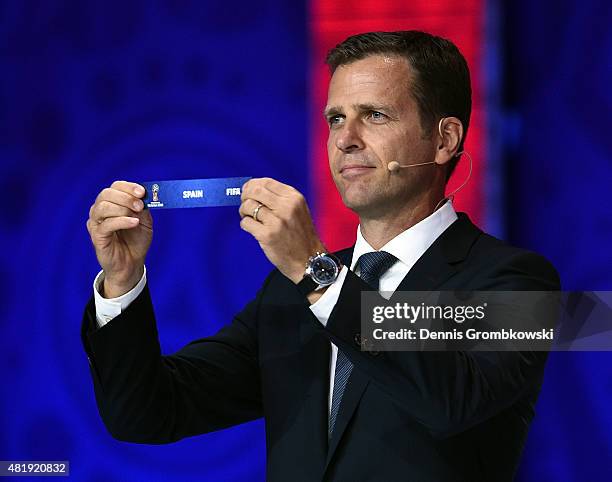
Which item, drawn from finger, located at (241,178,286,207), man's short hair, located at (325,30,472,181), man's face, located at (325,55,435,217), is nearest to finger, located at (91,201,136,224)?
finger, located at (241,178,286,207)

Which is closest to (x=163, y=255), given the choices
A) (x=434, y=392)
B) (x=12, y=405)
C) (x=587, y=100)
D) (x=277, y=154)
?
(x=277, y=154)

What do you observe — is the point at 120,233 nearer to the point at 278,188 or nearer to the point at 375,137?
the point at 278,188

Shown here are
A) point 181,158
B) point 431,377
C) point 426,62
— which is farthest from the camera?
point 181,158

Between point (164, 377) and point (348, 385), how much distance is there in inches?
14.1

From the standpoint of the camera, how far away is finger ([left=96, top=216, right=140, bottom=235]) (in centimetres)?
168

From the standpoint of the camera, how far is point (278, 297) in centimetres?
194

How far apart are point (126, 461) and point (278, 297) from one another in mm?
1251

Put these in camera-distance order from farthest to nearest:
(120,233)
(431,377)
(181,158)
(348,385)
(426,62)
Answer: (181,158)
(426,62)
(120,233)
(348,385)
(431,377)

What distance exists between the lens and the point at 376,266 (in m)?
1.78

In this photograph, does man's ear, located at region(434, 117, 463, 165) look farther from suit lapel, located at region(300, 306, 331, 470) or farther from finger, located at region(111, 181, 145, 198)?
finger, located at region(111, 181, 145, 198)

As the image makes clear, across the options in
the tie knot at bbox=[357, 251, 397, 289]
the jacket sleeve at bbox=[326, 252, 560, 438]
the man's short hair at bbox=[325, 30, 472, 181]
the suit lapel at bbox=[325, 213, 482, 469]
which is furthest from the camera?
the man's short hair at bbox=[325, 30, 472, 181]

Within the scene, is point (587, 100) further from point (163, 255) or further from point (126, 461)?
point (126, 461)

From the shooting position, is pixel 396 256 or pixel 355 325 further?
Result: pixel 396 256

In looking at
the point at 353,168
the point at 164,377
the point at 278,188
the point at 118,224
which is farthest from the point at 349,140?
the point at 164,377
